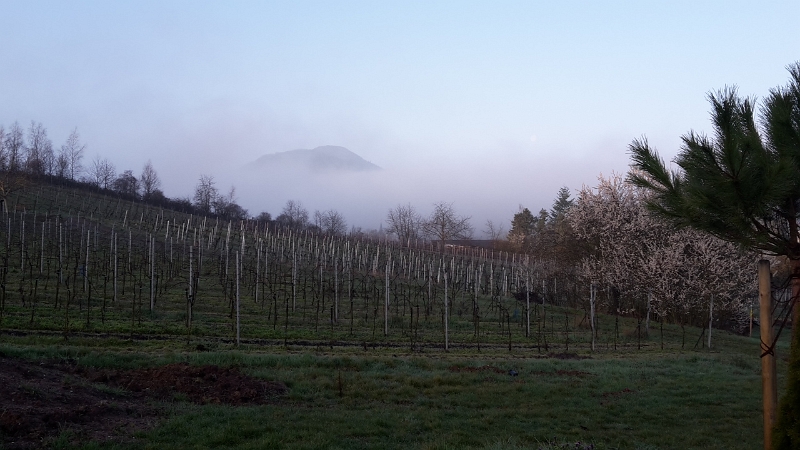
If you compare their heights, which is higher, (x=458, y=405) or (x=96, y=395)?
(x=96, y=395)

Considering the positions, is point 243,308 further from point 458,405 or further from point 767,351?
point 767,351

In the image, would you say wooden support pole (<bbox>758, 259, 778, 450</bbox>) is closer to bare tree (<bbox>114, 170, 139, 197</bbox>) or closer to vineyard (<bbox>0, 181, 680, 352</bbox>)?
vineyard (<bbox>0, 181, 680, 352</bbox>)

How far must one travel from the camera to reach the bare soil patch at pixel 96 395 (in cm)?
571

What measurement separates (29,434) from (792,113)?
25.2ft

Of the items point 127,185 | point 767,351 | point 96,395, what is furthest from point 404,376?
point 127,185

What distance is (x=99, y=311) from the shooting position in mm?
17906

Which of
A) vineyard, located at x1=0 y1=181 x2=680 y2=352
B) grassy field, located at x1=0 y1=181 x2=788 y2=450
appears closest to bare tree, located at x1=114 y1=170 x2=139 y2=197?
vineyard, located at x1=0 y1=181 x2=680 y2=352

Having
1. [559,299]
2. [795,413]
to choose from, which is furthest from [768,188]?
[559,299]

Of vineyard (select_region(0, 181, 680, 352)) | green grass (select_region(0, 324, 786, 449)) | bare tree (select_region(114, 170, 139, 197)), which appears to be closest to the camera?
green grass (select_region(0, 324, 786, 449))

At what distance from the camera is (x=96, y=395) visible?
7281 mm

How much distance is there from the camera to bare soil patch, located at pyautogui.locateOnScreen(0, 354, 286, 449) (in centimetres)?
571

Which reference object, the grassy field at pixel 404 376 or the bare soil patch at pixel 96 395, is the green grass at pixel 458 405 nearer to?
the grassy field at pixel 404 376

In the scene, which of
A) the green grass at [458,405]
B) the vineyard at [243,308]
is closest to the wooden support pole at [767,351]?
the green grass at [458,405]

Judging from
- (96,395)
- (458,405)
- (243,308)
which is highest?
(96,395)
